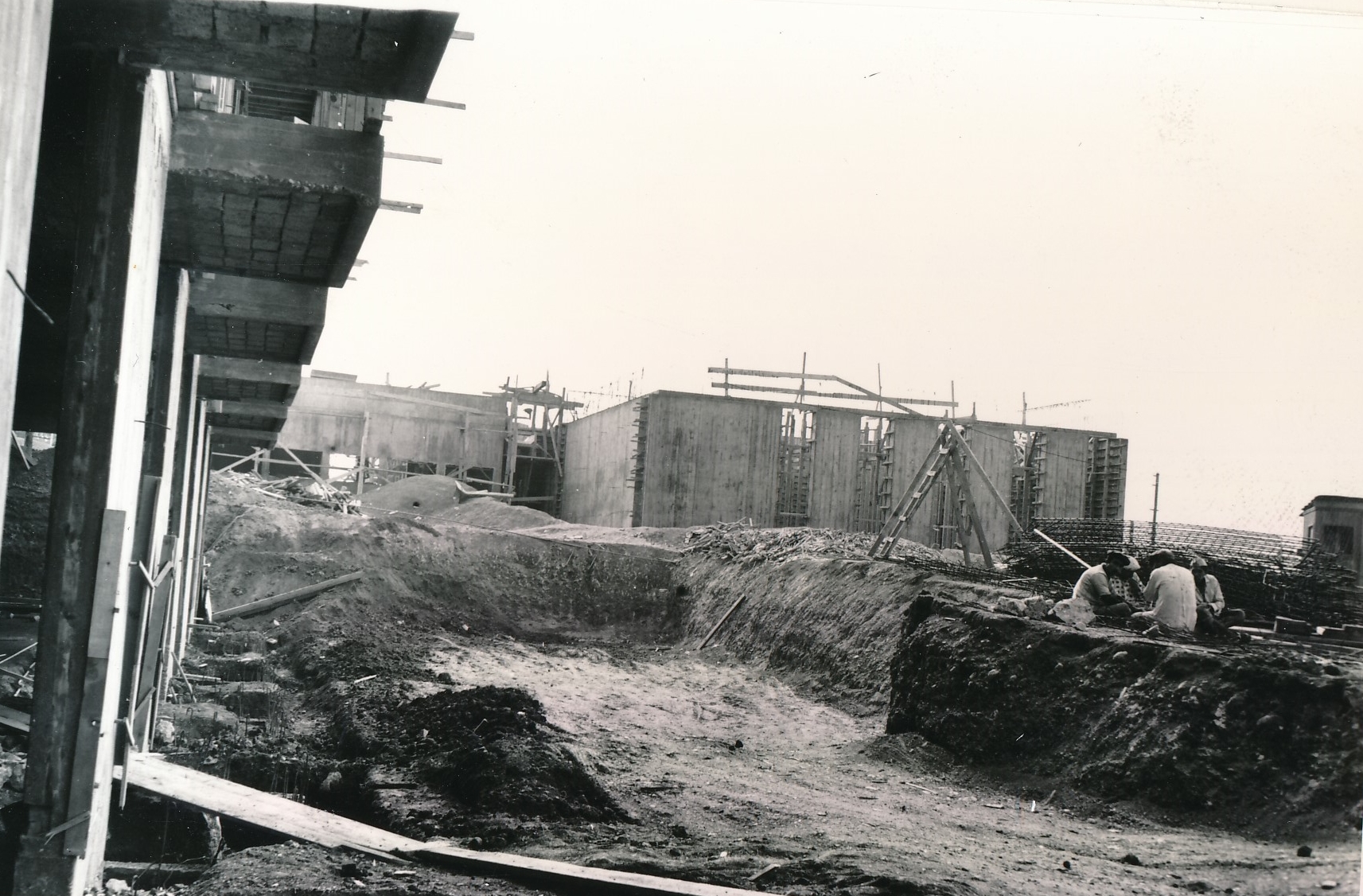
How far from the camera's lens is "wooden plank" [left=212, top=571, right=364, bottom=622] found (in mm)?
17906

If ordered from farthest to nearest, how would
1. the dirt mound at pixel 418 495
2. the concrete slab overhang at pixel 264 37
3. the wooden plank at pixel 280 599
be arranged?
the dirt mound at pixel 418 495 < the wooden plank at pixel 280 599 < the concrete slab overhang at pixel 264 37

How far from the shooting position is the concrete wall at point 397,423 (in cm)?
3325

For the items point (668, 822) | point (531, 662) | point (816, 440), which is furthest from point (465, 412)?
point (668, 822)

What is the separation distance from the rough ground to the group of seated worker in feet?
6.44

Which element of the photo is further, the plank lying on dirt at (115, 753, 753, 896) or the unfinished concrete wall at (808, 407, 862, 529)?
the unfinished concrete wall at (808, 407, 862, 529)

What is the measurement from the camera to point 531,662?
17.7 metres

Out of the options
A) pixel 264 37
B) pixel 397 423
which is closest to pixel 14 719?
pixel 264 37

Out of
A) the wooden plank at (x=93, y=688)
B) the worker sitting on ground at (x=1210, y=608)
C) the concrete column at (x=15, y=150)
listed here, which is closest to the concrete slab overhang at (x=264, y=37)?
the concrete column at (x=15, y=150)

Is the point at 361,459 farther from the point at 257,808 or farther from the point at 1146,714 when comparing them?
the point at 1146,714

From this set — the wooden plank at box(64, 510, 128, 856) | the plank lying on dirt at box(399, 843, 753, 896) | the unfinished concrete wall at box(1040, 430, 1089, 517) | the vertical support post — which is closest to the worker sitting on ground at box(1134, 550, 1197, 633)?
the plank lying on dirt at box(399, 843, 753, 896)

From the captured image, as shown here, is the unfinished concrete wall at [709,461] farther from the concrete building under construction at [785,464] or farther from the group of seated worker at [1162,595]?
the group of seated worker at [1162,595]

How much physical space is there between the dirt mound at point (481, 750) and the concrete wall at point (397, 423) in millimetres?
23212

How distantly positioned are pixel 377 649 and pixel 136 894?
10.6m

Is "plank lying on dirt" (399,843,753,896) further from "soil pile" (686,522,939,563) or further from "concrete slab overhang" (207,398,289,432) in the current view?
"soil pile" (686,522,939,563)
